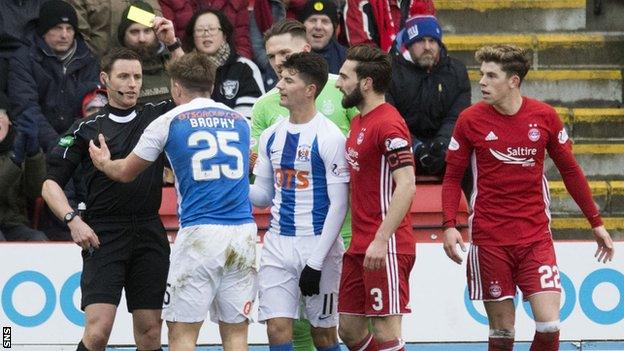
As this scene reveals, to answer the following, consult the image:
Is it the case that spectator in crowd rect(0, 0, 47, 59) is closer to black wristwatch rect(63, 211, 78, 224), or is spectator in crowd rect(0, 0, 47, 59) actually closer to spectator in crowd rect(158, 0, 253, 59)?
spectator in crowd rect(158, 0, 253, 59)

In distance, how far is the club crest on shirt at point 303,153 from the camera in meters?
8.90

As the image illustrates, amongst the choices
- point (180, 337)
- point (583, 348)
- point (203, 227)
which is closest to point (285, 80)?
point (203, 227)

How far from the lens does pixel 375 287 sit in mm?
8797

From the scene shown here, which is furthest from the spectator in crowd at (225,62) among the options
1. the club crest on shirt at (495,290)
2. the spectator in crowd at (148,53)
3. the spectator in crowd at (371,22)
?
the club crest on shirt at (495,290)

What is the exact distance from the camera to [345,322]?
29.6 feet

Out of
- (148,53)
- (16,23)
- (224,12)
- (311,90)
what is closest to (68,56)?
(16,23)

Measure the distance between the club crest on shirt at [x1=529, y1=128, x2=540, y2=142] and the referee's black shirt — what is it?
235cm

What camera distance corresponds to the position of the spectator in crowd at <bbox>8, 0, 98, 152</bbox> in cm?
1270

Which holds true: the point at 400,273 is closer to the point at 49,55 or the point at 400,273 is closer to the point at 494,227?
the point at 494,227

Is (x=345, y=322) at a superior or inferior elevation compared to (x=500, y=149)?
inferior

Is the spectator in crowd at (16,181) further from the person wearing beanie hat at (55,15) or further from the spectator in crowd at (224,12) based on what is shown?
the spectator in crowd at (224,12)

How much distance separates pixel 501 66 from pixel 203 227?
2303mm

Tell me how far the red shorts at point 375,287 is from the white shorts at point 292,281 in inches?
4.0

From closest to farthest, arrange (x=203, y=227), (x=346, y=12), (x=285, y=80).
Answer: (x=203, y=227) < (x=285, y=80) < (x=346, y=12)
